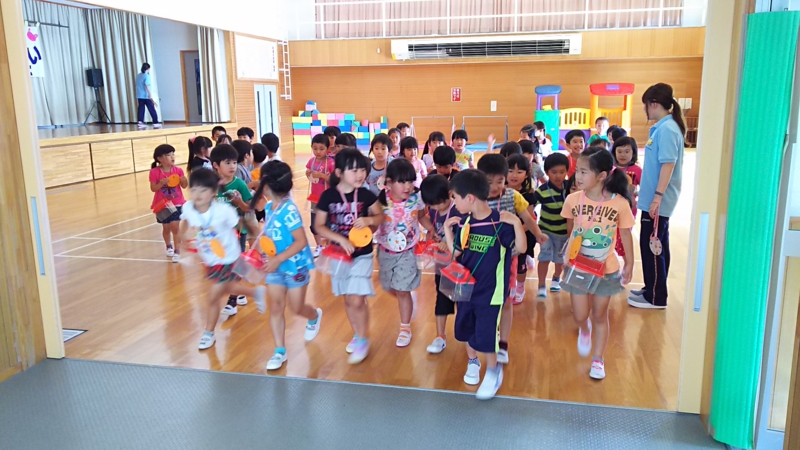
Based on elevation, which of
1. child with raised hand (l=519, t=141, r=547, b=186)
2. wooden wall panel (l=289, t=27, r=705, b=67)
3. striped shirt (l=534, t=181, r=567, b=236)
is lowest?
striped shirt (l=534, t=181, r=567, b=236)

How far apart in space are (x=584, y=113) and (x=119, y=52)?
12131 mm

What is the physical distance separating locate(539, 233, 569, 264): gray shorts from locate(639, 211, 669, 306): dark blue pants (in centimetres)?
55

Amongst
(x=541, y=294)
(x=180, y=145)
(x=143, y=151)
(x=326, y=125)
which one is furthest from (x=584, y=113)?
(x=541, y=294)

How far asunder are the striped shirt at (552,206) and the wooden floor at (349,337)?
0.59 metres

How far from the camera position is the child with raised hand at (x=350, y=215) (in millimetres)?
3215

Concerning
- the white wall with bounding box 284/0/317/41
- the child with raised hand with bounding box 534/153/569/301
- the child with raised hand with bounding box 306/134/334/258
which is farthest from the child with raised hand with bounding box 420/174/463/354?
the white wall with bounding box 284/0/317/41

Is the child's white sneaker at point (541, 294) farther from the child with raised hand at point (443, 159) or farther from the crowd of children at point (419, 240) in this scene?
the child with raised hand at point (443, 159)

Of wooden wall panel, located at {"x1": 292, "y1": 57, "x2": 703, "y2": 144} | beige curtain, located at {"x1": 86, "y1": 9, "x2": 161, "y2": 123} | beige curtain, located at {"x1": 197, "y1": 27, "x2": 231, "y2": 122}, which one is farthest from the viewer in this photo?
beige curtain, located at {"x1": 86, "y1": 9, "x2": 161, "y2": 123}

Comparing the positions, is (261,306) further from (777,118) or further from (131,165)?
(131,165)

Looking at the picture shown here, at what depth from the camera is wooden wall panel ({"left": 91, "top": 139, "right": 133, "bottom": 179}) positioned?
→ 36.7ft

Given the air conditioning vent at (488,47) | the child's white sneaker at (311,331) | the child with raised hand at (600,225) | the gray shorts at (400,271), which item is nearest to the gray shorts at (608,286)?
the child with raised hand at (600,225)

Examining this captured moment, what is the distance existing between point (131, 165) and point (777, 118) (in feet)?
39.0

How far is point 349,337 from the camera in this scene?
388cm

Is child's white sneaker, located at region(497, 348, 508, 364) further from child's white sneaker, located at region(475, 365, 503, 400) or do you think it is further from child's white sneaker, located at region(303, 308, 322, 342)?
child's white sneaker, located at region(303, 308, 322, 342)
